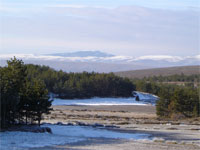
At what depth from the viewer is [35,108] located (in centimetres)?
2653

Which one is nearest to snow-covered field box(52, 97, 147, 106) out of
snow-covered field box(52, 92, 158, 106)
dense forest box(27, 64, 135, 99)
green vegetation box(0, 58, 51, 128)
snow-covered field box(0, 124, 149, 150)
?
snow-covered field box(52, 92, 158, 106)

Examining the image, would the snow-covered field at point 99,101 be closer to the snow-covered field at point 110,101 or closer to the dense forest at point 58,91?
the snow-covered field at point 110,101

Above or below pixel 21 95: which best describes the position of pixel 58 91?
below

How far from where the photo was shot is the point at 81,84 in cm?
7244

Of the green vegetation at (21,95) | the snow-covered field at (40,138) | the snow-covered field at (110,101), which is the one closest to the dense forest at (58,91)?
the green vegetation at (21,95)

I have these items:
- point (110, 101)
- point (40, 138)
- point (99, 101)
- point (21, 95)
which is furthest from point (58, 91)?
point (40, 138)

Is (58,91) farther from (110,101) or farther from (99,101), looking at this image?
(110,101)

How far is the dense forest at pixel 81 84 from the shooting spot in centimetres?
7056

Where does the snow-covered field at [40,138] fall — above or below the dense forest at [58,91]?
below

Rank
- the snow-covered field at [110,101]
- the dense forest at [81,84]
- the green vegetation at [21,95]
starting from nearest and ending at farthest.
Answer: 1. the green vegetation at [21,95]
2. the snow-covered field at [110,101]
3. the dense forest at [81,84]

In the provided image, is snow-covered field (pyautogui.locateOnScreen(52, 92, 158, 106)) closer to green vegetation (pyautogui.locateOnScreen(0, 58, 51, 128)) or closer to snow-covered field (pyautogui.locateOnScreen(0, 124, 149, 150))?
green vegetation (pyautogui.locateOnScreen(0, 58, 51, 128))

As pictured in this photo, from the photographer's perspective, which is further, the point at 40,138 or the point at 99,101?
the point at 99,101

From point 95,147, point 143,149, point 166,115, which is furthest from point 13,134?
point 166,115

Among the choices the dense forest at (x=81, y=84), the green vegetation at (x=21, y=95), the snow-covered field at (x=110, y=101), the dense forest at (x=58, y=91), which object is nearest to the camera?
the green vegetation at (x=21, y=95)
